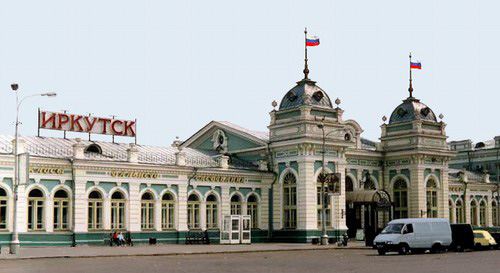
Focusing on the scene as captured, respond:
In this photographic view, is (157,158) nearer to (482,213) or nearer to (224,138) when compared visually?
(224,138)

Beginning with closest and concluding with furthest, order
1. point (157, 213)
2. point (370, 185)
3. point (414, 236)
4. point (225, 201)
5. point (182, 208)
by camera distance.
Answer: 1. point (414, 236)
2. point (157, 213)
3. point (182, 208)
4. point (225, 201)
5. point (370, 185)

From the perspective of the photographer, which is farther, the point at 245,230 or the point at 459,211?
the point at 459,211

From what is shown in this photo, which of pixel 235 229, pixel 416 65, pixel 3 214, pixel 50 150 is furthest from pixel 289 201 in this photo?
pixel 3 214

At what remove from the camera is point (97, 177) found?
173ft

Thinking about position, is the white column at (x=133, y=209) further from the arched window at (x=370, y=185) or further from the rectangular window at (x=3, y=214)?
the arched window at (x=370, y=185)

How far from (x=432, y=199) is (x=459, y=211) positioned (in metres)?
9.03

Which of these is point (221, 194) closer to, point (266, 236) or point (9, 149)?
point (266, 236)

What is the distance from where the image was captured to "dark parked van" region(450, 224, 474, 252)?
4403 centimetres

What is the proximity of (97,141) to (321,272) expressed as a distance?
34.9m

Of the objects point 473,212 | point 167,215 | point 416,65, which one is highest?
point 416,65

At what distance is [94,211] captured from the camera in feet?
174

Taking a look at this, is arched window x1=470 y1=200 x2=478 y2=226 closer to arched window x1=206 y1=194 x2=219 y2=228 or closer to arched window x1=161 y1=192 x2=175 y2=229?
arched window x1=206 y1=194 x2=219 y2=228

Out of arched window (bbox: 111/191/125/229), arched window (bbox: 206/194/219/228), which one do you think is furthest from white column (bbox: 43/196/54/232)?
arched window (bbox: 206/194/219/228)

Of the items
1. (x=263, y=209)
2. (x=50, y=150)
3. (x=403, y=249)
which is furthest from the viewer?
(x=263, y=209)
